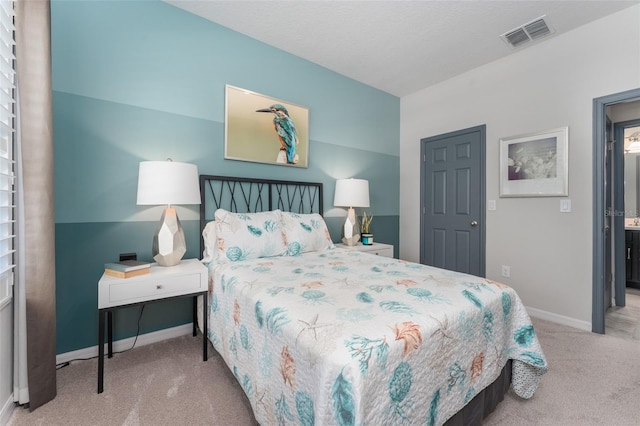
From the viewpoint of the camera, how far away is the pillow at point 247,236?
2.12 metres

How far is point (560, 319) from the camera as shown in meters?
2.68

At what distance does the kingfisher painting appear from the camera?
2877mm

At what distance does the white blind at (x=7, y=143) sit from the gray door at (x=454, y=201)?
153 inches

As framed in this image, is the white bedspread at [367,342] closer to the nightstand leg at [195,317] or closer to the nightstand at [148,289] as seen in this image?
the nightstand at [148,289]

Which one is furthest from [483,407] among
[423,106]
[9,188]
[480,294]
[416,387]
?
[423,106]

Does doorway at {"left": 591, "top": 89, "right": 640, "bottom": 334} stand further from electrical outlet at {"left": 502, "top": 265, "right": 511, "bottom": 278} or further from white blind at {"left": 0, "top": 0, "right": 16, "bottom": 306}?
white blind at {"left": 0, "top": 0, "right": 16, "bottom": 306}

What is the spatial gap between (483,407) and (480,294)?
54 centimetres

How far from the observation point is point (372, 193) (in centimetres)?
→ 387

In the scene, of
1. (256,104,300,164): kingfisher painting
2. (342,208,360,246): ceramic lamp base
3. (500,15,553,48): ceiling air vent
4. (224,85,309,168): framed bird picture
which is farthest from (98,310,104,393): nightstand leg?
(500,15,553,48): ceiling air vent

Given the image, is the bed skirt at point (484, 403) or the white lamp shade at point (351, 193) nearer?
the bed skirt at point (484, 403)

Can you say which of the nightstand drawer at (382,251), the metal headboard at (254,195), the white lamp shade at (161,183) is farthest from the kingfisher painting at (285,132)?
the nightstand drawer at (382,251)

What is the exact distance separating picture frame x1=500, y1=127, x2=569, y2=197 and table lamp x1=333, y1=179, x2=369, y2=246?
154 cm

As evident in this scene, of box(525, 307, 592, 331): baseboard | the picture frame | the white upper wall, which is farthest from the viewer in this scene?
the picture frame

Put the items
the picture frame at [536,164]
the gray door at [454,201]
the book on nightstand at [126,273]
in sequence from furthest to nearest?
the gray door at [454,201]
the picture frame at [536,164]
the book on nightstand at [126,273]
